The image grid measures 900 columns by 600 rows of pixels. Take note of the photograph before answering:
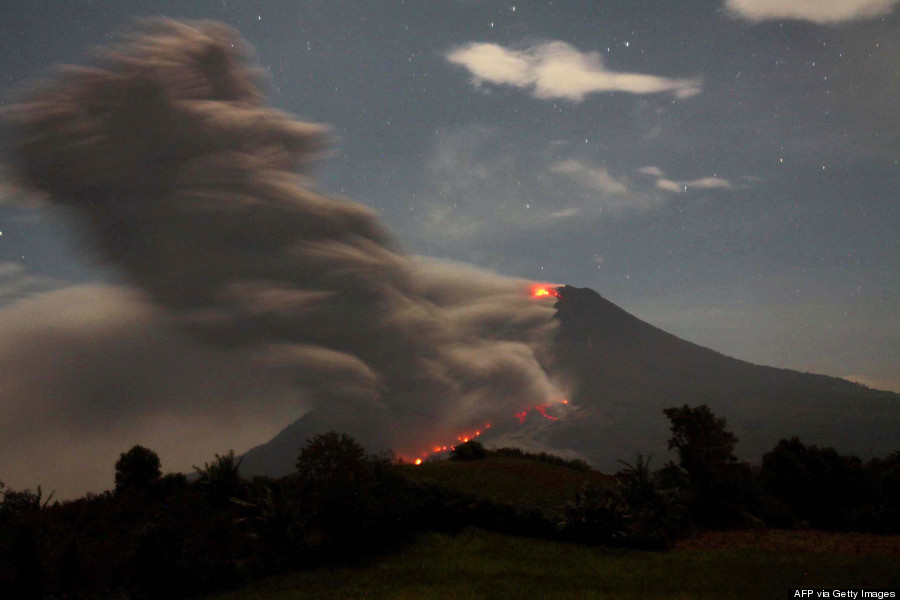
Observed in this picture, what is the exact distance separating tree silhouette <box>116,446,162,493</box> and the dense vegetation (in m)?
2.96

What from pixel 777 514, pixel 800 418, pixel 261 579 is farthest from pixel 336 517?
pixel 800 418

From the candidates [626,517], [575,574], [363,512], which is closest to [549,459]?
[626,517]

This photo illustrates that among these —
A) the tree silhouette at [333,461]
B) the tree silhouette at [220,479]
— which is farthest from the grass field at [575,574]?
the tree silhouette at [220,479]

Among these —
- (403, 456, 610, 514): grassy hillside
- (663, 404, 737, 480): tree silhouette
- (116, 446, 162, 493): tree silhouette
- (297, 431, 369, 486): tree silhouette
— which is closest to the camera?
(297, 431, 369, 486): tree silhouette

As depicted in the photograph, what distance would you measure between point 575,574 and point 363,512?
5627 mm

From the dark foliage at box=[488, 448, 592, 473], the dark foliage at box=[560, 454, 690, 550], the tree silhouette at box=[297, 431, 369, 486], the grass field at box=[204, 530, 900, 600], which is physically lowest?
the grass field at box=[204, 530, 900, 600]

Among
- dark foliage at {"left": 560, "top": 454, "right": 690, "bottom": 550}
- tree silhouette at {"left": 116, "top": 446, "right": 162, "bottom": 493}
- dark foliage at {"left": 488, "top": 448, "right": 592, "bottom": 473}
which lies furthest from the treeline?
tree silhouette at {"left": 116, "top": 446, "right": 162, "bottom": 493}

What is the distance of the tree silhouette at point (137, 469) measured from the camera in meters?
30.0

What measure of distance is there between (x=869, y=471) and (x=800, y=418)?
18270 cm

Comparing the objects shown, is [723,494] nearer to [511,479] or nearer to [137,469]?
[511,479]

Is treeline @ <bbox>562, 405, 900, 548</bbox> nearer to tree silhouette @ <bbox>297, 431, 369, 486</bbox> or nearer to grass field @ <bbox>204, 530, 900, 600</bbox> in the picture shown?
grass field @ <bbox>204, 530, 900, 600</bbox>

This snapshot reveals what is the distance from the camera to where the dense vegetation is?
50.5 ft

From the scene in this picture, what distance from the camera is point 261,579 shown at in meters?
15.8

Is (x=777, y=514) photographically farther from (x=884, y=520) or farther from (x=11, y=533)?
(x=11, y=533)
